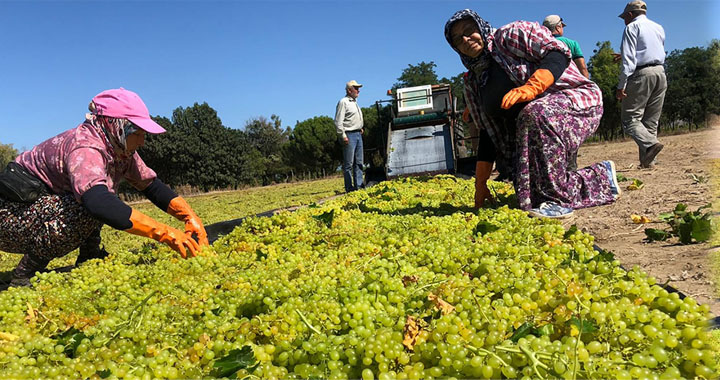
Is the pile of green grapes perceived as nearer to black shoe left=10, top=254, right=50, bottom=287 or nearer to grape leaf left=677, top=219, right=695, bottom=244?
grape leaf left=677, top=219, right=695, bottom=244

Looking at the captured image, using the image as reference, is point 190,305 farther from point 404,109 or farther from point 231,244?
point 404,109

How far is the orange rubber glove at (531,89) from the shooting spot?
3.32 metres

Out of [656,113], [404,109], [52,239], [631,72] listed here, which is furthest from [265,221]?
[404,109]

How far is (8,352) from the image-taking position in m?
1.43

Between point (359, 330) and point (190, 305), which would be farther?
point (190, 305)

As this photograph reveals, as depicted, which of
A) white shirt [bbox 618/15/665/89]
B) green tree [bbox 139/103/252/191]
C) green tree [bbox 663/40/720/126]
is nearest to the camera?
white shirt [bbox 618/15/665/89]

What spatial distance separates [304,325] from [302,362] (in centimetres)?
21

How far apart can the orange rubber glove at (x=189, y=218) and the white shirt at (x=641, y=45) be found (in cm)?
538

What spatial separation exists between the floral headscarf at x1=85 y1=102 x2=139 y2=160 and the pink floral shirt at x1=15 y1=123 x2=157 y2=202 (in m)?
0.03

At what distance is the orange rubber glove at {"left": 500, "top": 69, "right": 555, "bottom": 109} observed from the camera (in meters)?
3.32

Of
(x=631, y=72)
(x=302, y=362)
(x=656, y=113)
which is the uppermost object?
(x=631, y=72)

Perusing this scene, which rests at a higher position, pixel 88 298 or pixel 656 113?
pixel 656 113

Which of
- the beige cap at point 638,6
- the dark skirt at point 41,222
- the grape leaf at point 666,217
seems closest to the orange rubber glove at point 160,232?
the dark skirt at point 41,222

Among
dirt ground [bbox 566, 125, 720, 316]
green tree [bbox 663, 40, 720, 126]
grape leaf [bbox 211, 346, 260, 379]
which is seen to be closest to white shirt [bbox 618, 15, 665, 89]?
dirt ground [bbox 566, 125, 720, 316]
